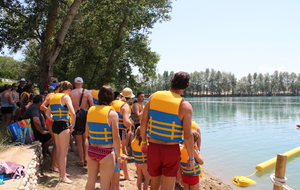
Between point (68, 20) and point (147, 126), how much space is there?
29.0 feet

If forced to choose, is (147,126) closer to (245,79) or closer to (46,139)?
(46,139)

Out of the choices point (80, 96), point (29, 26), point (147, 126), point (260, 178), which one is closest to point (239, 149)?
point (260, 178)

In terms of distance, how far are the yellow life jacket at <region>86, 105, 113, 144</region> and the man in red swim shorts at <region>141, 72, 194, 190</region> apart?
58 cm

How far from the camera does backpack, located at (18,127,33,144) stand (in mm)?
6004

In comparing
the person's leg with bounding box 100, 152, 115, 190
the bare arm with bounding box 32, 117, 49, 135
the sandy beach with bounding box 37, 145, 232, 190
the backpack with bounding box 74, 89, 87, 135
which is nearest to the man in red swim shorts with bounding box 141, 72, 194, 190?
the person's leg with bounding box 100, 152, 115, 190

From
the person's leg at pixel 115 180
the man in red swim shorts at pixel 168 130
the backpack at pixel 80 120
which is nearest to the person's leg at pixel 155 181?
the man in red swim shorts at pixel 168 130

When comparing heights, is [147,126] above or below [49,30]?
below

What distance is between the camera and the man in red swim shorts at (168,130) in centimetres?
321

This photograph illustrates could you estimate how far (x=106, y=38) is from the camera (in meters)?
18.7

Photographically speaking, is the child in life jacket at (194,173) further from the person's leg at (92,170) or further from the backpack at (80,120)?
the backpack at (80,120)

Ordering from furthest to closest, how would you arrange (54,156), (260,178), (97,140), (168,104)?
(260,178), (54,156), (97,140), (168,104)

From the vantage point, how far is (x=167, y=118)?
3.21 metres

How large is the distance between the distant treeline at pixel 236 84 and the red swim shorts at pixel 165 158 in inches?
5269

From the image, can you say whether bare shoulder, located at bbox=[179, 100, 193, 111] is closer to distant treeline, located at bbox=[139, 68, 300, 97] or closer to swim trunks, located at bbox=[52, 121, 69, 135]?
swim trunks, located at bbox=[52, 121, 69, 135]
